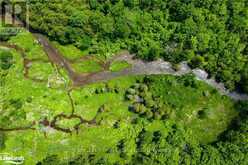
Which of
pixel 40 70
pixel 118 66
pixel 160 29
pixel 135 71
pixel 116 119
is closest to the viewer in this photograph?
pixel 116 119

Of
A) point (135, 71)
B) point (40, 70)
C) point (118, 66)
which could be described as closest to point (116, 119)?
point (135, 71)

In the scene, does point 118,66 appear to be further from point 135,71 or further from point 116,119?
point 116,119

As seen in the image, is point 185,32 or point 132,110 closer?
point 132,110

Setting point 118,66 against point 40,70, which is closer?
point 40,70

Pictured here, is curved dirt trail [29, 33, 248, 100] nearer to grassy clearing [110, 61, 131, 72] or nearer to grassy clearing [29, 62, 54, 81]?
grassy clearing [110, 61, 131, 72]

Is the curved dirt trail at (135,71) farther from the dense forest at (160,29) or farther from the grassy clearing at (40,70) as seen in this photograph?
the grassy clearing at (40,70)

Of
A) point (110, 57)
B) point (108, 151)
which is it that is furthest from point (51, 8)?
point (108, 151)

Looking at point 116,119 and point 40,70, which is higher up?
point 40,70

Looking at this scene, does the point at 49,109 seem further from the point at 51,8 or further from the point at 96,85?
the point at 51,8

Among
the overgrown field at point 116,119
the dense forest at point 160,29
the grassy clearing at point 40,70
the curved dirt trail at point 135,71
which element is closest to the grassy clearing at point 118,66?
the overgrown field at point 116,119
